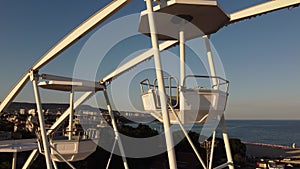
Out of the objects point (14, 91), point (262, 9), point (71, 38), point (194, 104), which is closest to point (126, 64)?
point (71, 38)

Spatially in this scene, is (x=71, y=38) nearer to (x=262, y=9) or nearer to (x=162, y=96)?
(x=162, y=96)

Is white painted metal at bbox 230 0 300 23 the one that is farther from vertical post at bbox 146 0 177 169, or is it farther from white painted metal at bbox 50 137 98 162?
white painted metal at bbox 50 137 98 162

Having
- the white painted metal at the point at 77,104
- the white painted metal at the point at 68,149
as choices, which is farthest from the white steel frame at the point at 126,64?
the white painted metal at the point at 77,104

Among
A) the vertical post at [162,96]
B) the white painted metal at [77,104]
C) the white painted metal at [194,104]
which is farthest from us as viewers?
the white painted metal at [77,104]

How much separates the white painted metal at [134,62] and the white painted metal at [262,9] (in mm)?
2362

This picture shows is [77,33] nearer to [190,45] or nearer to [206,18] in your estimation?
[190,45]

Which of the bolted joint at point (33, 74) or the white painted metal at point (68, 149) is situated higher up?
the bolted joint at point (33, 74)

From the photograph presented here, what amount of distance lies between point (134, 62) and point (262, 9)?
505 cm

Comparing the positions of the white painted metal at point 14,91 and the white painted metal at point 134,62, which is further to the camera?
the white painted metal at point 14,91

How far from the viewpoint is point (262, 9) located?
6.13 m

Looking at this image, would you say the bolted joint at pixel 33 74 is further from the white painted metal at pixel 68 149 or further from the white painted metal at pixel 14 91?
the white painted metal at pixel 68 149

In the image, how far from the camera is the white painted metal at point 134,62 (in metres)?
8.83

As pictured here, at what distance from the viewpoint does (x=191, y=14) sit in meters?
5.38

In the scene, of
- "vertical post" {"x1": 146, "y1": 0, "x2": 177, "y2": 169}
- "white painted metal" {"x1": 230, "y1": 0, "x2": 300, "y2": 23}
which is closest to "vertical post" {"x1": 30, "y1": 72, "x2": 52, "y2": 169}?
"vertical post" {"x1": 146, "y1": 0, "x2": 177, "y2": 169}
